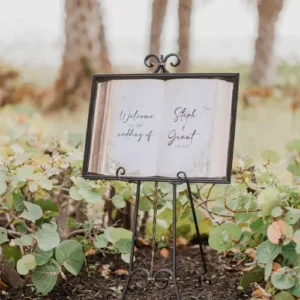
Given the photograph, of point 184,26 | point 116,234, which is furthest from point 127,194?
point 184,26

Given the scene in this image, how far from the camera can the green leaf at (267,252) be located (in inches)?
63.2

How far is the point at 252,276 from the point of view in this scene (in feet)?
6.09

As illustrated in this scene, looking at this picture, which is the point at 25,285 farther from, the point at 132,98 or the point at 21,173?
the point at 132,98

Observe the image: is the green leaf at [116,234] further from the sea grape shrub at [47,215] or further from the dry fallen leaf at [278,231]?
the dry fallen leaf at [278,231]

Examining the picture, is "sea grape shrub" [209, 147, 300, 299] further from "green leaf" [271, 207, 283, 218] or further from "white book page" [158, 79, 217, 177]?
"white book page" [158, 79, 217, 177]

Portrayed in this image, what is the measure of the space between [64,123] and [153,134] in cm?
402

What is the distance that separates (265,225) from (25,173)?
0.65 meters

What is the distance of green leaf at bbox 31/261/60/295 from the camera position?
1.89 metres

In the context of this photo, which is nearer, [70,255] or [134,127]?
[134,127]

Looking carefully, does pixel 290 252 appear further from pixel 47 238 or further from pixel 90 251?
pixel 90 251

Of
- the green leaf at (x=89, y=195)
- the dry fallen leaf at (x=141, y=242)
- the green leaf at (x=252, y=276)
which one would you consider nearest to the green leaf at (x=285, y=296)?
the green leaf at (x=252, y=276)

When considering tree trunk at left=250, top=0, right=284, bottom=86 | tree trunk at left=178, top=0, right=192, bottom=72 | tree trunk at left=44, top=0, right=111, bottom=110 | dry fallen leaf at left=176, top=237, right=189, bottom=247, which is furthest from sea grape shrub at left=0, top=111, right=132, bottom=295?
tree trunk at left=250, top=0, right=284, bottom=86

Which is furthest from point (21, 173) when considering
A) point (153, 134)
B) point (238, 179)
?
point (238, 179)

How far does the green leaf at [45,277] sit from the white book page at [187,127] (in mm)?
432
